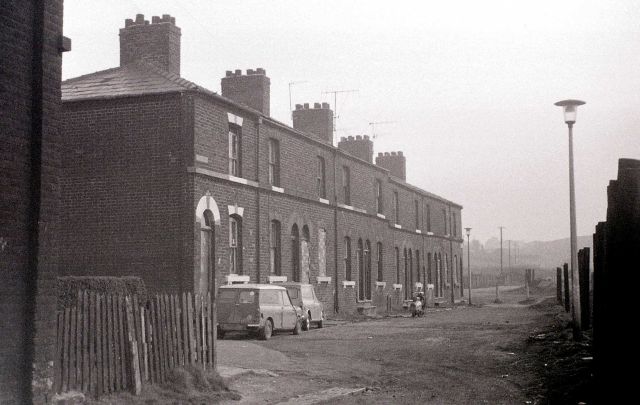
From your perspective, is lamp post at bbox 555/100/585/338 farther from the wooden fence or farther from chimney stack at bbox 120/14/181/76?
chimney stack at bbox 120/14/181/76

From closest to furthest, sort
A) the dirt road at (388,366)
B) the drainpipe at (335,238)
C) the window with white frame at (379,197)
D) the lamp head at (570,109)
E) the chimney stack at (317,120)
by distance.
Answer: the dirt road at (388,366) < the lamp head at (570,109) < the drainpipe at (335,238) < the chimney stack at (317,120) < the window with white frame at (379,197)

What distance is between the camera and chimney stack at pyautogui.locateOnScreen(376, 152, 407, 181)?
171ft

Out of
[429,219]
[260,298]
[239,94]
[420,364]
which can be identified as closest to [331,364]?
[420,364]

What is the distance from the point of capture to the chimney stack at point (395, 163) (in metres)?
52.1

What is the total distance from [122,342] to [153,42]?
16.9 m

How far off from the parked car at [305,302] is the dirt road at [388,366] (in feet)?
3.88

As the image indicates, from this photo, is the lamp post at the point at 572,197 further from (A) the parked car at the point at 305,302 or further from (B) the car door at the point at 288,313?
(A) the parked car at the point at 305,302

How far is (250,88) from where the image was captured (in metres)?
30.1

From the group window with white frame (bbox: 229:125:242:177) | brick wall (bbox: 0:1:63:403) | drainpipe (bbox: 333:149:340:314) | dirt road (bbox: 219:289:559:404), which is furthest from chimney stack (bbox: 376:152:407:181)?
brick wall (bbox: 0:1:63:403)

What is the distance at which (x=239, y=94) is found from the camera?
30.2m

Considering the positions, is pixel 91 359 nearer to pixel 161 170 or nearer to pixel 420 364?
pixel 420 364

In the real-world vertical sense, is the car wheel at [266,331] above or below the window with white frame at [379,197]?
below

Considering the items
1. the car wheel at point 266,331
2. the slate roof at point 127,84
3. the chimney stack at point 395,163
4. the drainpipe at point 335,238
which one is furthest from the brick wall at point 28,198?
the chimney stack at point 395,163

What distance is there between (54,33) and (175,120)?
43.5 feet
